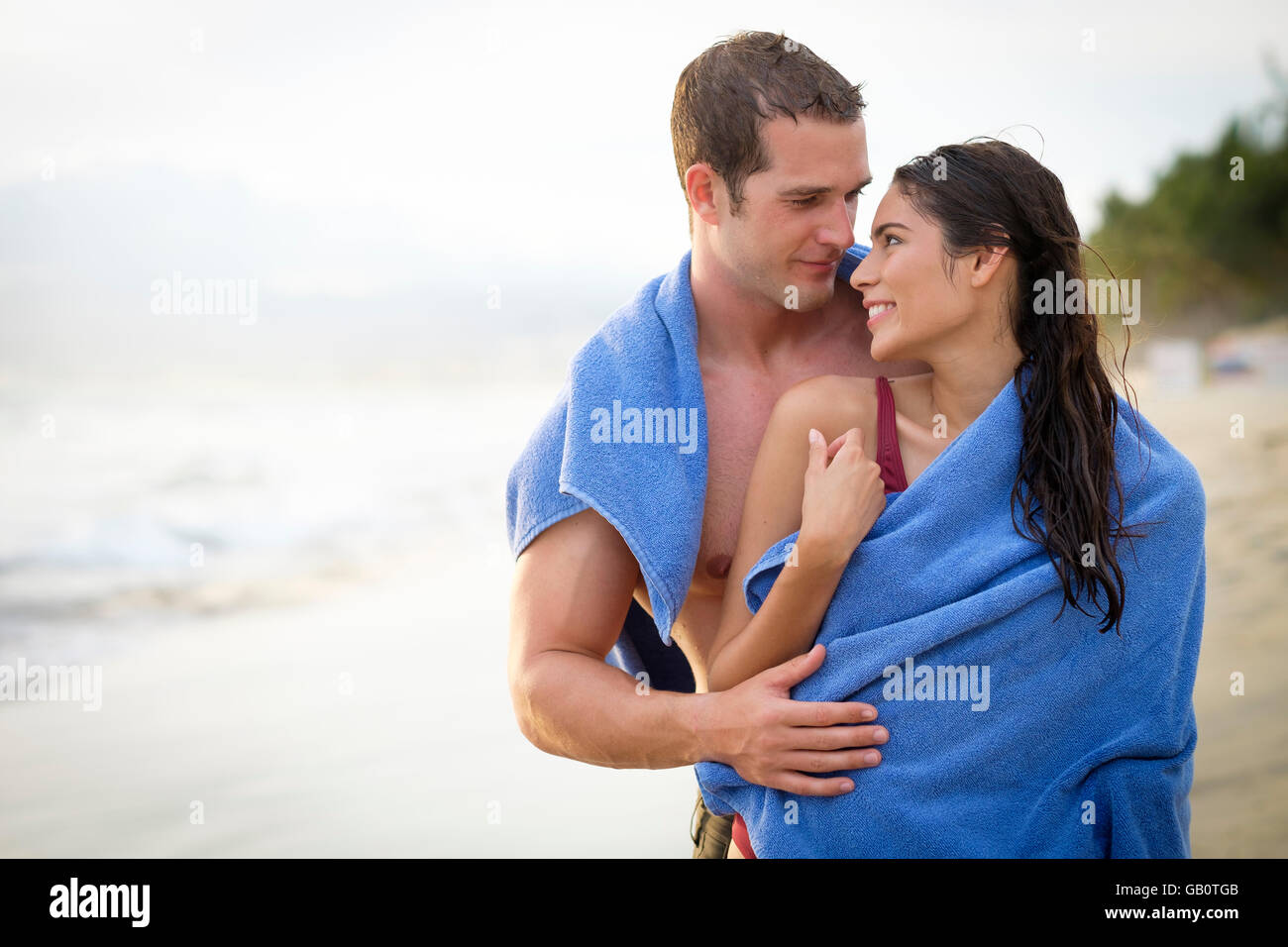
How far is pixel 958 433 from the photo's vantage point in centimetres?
165

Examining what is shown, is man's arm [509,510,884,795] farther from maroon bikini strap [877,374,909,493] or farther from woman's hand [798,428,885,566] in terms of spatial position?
maroon bikini strap [877,374,909,493]

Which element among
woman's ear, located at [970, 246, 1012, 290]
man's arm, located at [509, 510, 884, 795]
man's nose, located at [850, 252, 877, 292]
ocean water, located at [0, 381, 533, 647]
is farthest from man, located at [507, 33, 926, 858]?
ocean water, located at [0, 381, 533, 647]

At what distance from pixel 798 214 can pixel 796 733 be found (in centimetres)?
83

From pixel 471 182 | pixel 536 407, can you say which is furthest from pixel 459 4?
pixel 536 407

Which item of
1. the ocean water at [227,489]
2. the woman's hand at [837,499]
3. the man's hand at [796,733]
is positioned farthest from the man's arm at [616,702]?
the ocean water at [227,489]

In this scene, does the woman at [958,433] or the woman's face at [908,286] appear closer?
the woman at [958,433]

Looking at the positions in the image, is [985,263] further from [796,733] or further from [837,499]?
[796,733]

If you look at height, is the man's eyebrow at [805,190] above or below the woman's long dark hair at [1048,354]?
above

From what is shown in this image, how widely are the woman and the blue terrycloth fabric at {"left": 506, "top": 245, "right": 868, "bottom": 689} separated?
106mm

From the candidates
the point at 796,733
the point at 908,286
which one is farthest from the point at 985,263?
the point at 796,733

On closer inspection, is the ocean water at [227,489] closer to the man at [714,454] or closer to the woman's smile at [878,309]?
the man at [714,454]

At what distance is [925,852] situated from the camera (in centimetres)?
146

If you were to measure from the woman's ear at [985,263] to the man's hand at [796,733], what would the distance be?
0.58m

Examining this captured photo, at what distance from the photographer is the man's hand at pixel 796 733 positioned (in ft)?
4.79
